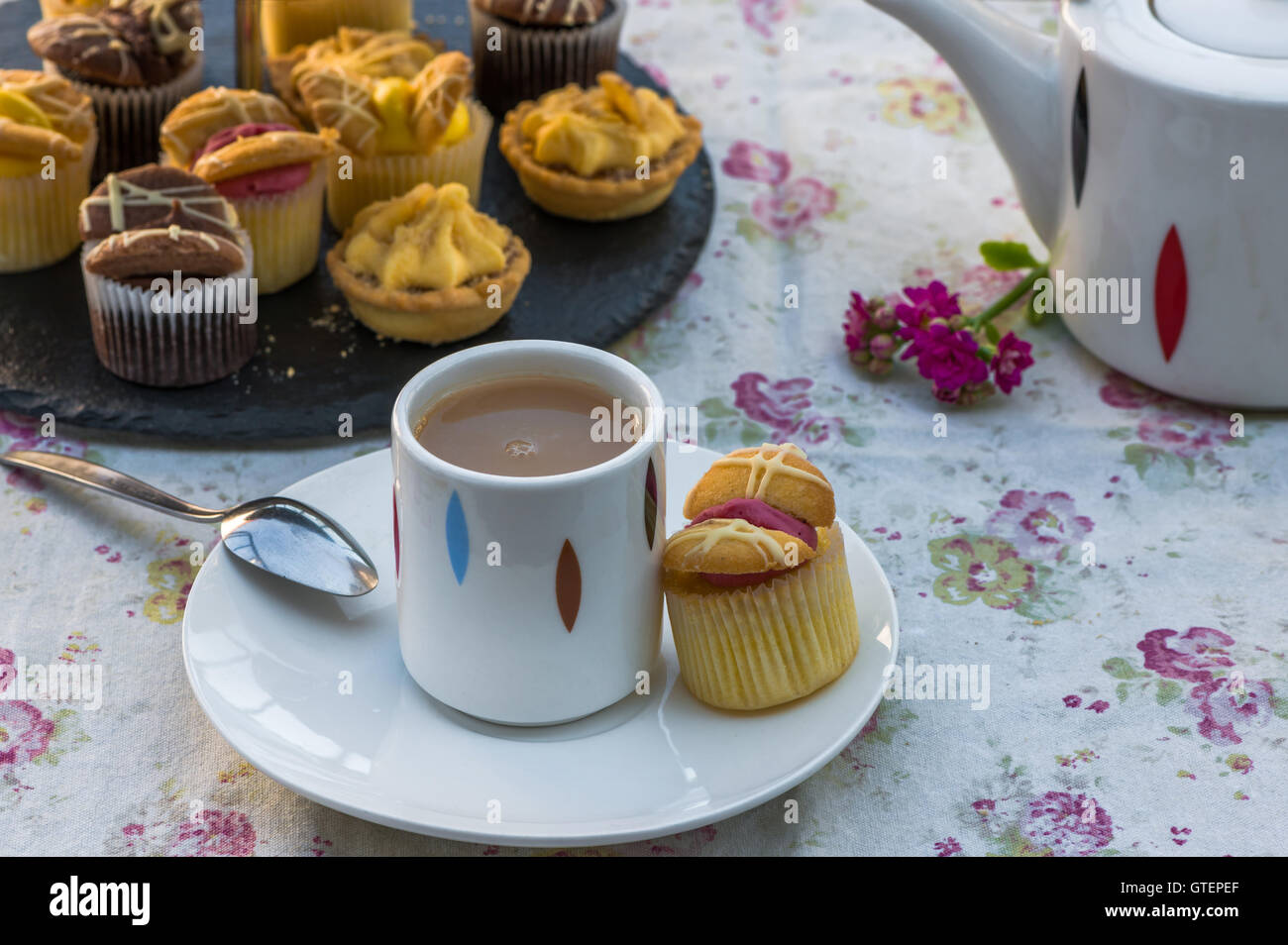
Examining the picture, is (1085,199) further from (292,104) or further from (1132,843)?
(292,104)

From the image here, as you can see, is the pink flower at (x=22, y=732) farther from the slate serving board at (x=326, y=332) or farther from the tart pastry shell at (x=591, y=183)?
the tart pastry shell at (x=591, y=183)

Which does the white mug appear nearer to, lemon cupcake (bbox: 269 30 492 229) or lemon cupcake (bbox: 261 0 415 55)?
lemon cupcake (bbox: 269 30 492 229)

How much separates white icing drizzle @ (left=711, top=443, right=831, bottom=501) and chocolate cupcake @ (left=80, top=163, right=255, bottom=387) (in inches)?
26.0

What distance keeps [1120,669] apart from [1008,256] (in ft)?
2.10

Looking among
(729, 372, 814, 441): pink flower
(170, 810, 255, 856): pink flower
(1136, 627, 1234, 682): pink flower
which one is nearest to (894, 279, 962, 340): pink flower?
(729, 372, 814, 441): pink flower

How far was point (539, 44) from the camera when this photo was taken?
1.86m

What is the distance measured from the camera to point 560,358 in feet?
3.25

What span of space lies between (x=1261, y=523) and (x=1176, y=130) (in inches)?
15.1

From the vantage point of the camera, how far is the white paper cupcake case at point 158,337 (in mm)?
1396

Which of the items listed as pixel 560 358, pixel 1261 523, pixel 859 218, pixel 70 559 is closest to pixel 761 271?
pixel 859 218

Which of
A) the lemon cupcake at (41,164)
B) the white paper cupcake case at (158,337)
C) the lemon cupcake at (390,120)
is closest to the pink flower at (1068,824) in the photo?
the white paper cupcake case at (158,337)

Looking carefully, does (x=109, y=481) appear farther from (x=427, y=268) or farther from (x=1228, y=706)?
(x=1228, y=706)

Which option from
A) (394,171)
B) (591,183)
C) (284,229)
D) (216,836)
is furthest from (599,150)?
(216,836)

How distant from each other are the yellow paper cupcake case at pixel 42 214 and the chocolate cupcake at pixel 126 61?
0.36ft
